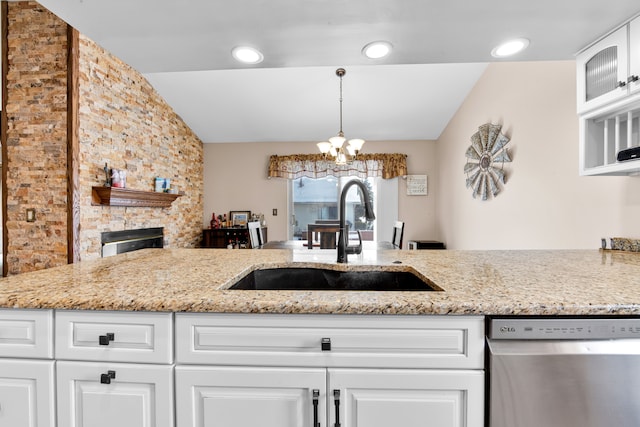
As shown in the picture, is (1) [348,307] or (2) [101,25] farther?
(2) [101,25]

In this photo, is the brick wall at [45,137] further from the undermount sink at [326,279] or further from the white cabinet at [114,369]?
the white cabinet at [114,369]

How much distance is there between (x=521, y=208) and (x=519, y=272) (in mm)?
2169

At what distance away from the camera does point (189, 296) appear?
91 cm

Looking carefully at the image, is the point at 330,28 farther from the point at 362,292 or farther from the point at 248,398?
the point at 248,398

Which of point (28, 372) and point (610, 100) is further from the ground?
point (610, 100)

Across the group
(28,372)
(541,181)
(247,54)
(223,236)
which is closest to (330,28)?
Result: (247,54)

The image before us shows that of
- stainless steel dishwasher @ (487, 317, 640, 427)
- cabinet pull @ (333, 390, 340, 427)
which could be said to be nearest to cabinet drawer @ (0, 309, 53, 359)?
cabinet pull @ (333, 390, 340, 427)

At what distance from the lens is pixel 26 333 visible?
0.91m

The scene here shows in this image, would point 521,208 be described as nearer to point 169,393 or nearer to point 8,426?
point 169,393

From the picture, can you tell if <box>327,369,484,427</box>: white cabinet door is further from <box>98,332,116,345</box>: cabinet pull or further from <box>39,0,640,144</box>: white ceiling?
<box>39,0,640,144</box>: white ceiling

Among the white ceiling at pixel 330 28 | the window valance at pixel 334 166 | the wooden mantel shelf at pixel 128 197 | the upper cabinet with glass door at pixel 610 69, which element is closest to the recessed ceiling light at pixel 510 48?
the white ceiling at pixel 330 28

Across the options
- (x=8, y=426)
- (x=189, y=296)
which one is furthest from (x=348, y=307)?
(x=8, y=426)

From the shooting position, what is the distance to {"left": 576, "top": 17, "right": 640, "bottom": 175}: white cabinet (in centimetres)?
137

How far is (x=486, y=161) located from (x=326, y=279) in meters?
2.98
